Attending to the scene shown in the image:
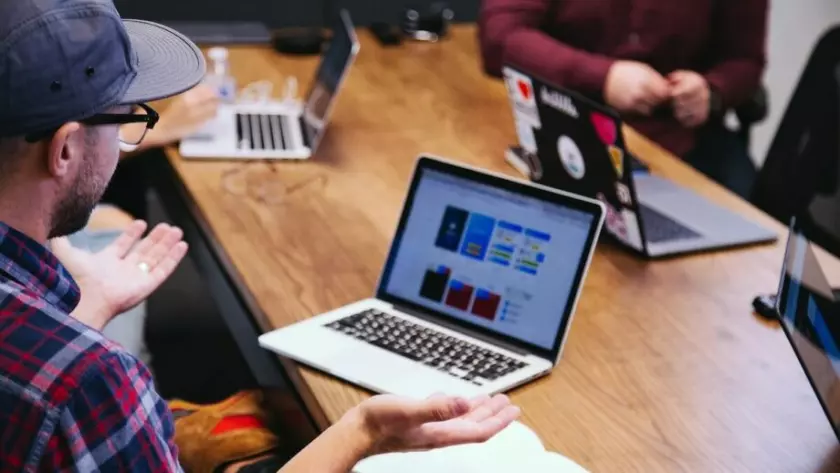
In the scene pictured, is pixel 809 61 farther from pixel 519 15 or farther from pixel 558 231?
pixel 558 231

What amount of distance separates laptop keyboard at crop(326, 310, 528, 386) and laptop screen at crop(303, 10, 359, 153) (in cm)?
71

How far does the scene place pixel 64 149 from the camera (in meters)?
1.10

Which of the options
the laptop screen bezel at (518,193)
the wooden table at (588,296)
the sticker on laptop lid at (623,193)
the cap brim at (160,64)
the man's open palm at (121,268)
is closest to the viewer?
the cap brim at (160,64)

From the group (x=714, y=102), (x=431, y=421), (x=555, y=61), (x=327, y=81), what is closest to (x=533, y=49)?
(x=555, y=61)

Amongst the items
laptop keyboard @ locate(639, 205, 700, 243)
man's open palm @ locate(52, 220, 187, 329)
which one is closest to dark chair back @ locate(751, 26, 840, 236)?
laptop keyboard @ locate(639, 205, 700, 243)

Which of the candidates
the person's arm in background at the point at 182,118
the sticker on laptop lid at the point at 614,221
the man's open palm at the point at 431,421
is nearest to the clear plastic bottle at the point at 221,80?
the person's arm in background at the point at 182,118

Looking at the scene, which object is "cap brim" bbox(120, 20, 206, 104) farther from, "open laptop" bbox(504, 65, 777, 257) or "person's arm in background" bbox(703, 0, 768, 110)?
"person's arm in background" bbox(703, 0, 768, 110)

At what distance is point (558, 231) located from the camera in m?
1.49

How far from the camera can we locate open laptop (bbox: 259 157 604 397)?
1.43 m

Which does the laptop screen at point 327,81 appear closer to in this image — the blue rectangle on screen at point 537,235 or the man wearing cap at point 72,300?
the blue rectangle on screen at point 537,235

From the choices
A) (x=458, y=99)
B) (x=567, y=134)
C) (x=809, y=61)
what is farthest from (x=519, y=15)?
(x=567, y=134)

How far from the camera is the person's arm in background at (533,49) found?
2.46m

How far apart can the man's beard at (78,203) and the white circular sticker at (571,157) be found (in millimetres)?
884

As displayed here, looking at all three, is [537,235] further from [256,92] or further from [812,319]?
[256,92]
